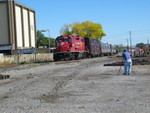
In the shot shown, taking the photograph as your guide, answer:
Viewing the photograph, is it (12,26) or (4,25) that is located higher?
(4,25)

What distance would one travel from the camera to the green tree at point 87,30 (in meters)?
105

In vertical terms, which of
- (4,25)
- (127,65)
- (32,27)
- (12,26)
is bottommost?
(127,65)

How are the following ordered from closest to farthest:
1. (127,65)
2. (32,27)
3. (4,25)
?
(127,65) → (4,25) → (32,27)

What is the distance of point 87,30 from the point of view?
108000mm

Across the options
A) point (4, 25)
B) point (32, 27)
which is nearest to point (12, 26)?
point (4, 25)

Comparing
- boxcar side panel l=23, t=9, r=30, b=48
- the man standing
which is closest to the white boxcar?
boxcar side panel l=23, t=9, r=30, b=48

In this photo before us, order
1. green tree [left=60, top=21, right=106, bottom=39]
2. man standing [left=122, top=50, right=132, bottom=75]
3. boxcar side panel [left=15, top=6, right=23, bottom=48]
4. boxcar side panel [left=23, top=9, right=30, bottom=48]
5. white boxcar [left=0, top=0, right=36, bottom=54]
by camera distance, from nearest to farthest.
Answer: man standing [left=122, top=50, right=132, bottom=75] → white boxcar [left=0, top=0, right=36, bottom=54] → boxcar side panel [left=15, top=6, right=23, bottom=48] → boxcar side panel [left=23, top=9, right=30, bottom=48] → green tree [left=60, top=21, right=106, bottom=39]

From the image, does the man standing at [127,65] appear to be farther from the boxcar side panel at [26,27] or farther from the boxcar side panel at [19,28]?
the boxcar side panel at [26,27]

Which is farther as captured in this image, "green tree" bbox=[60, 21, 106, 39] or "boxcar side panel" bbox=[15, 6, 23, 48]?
"green tree" bbox=[60, 21, 106, 39]

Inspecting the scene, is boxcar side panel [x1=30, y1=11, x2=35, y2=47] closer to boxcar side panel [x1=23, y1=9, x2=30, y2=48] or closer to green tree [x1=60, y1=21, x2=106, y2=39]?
boxcar side panel [x1=23, y1=9, x2=30, y2=48]

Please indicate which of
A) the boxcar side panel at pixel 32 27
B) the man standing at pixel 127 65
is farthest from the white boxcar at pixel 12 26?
the man standing at pixel 127 65

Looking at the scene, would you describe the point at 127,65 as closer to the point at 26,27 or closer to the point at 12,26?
the point at 12,26

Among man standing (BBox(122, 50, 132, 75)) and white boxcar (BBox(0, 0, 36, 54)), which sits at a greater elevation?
white boxcar (BBox(0, 0, 36, 54))

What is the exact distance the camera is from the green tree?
346 feet
